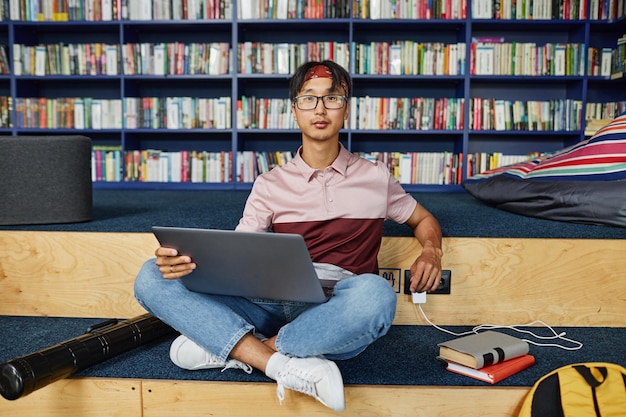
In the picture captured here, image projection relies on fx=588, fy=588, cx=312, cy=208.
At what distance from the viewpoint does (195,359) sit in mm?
1373

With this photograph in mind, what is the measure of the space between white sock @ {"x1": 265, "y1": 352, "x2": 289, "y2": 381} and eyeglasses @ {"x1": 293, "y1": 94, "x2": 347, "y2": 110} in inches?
24.1

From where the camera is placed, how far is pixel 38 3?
375 centimetres

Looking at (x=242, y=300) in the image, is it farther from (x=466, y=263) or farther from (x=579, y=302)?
(x=579, y=302)

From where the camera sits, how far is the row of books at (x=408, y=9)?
11.9ft

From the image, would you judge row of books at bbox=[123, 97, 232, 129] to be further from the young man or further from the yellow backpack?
the yellow backpack

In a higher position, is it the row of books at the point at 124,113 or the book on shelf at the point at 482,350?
the row of books at the point at 124,113

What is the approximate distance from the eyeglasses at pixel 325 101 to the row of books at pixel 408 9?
7.68 feet

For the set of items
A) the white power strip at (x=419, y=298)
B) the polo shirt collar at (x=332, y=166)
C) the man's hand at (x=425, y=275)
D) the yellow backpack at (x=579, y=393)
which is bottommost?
the yellow backpack at (x=579, y=393)

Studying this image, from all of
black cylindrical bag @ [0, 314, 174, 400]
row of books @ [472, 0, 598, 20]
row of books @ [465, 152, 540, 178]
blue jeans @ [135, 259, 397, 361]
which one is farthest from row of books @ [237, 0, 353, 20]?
blue jeans @ [135, 259, 397, 361]

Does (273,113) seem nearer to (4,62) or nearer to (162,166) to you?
(162,166)

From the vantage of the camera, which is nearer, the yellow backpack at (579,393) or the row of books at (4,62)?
the yellow backpack at (579,393)

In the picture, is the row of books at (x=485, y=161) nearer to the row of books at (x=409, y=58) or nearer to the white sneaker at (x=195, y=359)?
the row of books at (x=409, y=58)

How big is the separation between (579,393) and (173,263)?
3.03ft

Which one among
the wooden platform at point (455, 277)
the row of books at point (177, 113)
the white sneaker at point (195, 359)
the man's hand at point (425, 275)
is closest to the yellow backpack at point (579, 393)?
the man's hand at point (425, 275)
